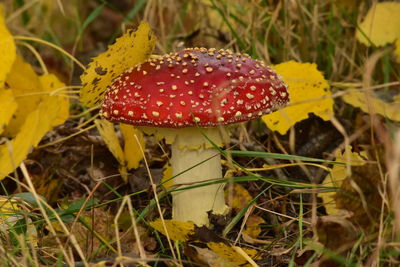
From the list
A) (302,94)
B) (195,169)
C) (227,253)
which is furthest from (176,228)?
(302,94)

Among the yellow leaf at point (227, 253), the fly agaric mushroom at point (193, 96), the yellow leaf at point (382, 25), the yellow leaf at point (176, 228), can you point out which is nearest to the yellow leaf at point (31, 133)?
the fly agaric mushroom at point (193, 96)

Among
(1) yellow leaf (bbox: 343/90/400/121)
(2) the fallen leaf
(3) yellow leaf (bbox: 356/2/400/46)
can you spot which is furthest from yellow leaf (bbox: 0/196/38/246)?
(3) yellow leaf (bbox: 356/2/400/46)

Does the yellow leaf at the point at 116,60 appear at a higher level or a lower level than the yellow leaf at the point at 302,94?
higher

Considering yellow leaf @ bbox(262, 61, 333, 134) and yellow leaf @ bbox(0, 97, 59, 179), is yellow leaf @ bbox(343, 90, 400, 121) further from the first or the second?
yellow leaf @ bbox(0, 97, 59, 179)

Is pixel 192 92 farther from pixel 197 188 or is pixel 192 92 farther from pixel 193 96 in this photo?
pixel 197 188

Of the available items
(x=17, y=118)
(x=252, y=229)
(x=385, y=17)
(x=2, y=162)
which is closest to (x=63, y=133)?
(x=17, y=118)

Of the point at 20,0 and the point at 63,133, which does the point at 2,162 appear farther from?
the point at 20,0

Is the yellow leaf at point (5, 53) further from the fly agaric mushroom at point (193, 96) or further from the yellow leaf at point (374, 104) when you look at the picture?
the yellow leaf at point (374, 104)
